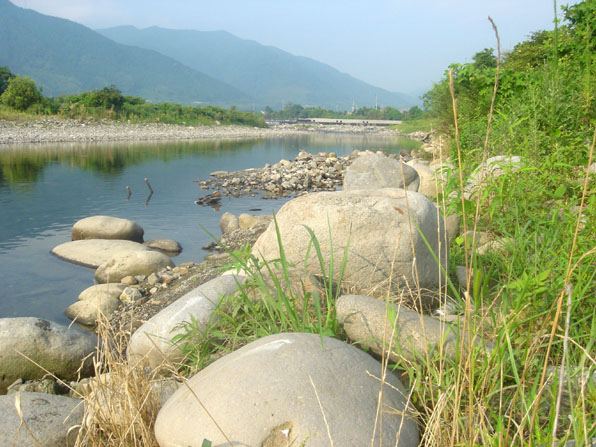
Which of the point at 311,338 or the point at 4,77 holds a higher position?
the point at 4,77

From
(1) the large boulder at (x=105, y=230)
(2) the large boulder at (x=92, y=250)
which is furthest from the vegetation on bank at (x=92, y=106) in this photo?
(2) the large boulder at (x=92, y=250)

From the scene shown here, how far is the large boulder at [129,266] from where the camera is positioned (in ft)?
28.1

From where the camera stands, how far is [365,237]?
12.8 feet

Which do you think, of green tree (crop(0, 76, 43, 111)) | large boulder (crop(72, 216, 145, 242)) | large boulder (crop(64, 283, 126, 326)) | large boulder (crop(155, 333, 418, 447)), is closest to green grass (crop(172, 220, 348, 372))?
large boulder (crop(155, 333, 418, 447))

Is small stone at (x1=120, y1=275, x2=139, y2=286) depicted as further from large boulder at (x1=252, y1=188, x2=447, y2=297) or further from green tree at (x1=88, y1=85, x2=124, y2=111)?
green tree at (x1=88, y1=85, x2=124, y2=111)

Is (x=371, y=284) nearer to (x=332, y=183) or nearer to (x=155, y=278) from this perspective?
(x=155, y=278)

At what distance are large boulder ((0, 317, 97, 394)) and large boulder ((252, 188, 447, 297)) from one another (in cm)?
260

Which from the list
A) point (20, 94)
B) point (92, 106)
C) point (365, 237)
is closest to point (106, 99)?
point (92, 106)

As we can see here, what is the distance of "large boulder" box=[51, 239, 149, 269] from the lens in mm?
9664

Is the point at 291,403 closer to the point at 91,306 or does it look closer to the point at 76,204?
the point at 91,306

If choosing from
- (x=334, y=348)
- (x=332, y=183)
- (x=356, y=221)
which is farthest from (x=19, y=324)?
(x=332, y=183)

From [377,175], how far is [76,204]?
10.0 m

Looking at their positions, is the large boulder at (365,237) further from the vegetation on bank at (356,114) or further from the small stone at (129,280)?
the vegetation on bank at (356,114)

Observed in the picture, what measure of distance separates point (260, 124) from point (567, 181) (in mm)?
63762
